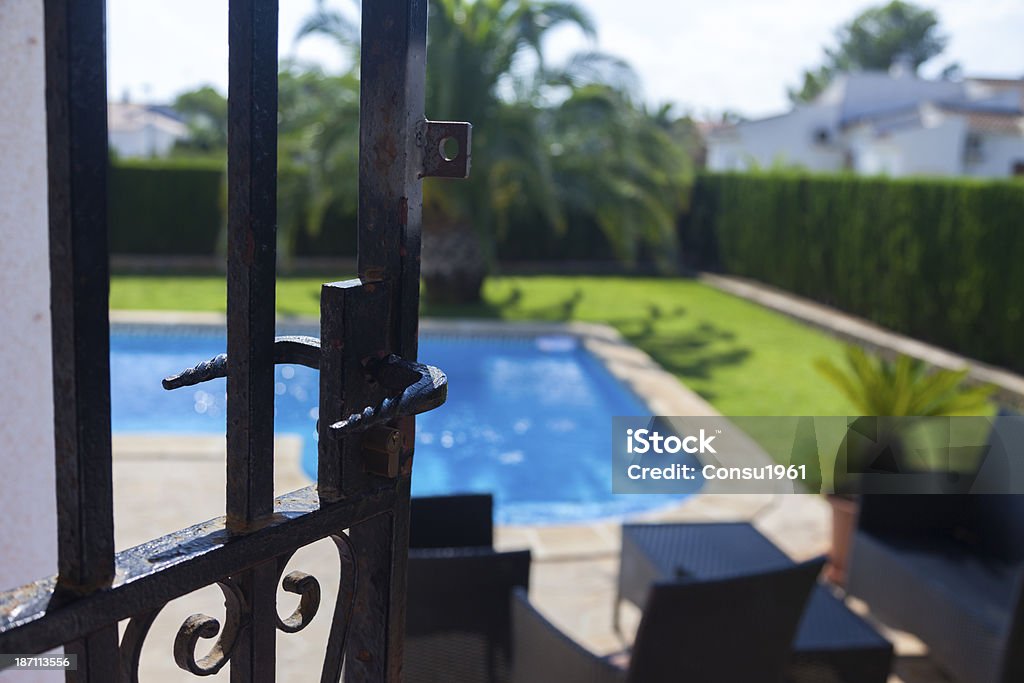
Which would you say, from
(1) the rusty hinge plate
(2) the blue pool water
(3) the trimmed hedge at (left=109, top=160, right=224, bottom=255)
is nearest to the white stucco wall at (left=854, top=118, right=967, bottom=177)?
(3) the trimmed hedge at (left=109, top=160, right=224, bottom=255)

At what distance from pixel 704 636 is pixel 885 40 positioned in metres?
60.7

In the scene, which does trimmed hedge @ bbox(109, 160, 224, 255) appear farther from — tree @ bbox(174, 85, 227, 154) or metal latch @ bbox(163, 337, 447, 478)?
tree @ bbox(174, 85, 227, 154)

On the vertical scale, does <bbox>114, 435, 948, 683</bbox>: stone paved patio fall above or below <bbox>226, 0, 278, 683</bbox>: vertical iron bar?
below

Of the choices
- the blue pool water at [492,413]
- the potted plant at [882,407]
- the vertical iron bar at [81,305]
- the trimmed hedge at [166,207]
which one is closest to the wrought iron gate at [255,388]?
the vertical iron bar at [81,305]

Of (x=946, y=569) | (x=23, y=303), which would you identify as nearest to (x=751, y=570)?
(x=946, y=569)

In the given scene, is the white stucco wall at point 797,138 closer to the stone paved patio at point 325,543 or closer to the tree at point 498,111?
the tree at point 498,111

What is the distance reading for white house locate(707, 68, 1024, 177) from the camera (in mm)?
30406

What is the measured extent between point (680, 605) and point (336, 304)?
1984 mm

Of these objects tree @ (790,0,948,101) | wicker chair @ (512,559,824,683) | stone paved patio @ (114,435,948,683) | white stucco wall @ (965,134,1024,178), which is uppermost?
tree @ (790,0,948,101)

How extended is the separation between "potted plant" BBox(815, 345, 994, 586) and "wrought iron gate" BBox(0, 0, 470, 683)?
152 inches

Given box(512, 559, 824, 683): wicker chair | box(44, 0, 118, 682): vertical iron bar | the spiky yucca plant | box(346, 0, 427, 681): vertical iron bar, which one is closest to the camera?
box(44, 0, 118, 682): vertical iron bar

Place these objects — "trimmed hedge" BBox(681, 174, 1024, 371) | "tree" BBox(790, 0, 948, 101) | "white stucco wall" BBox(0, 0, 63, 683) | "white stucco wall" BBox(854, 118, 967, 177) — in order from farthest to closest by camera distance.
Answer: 1. "tree" BBox(790, 0, 948, 101)
2. "white stucco wall" BBox(854, 118, 967, 177)
3. "trimmed hedge" BBox(681, 174, 1024, 371)
4. "white stucco wall" BBox(0, 0, 63, 683)

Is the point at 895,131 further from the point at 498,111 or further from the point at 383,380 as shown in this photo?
the point at 383,380

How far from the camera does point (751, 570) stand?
11.6 feet
